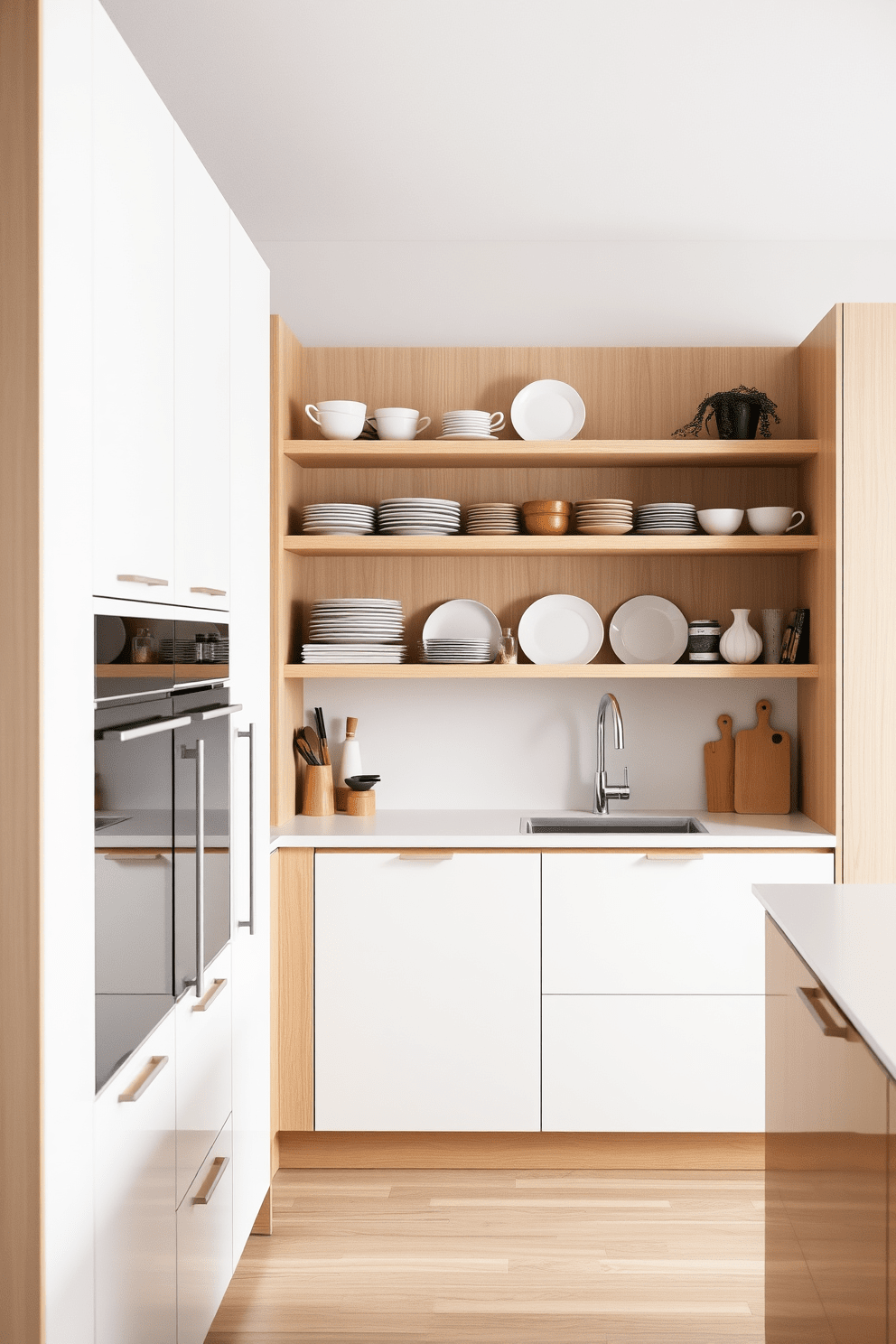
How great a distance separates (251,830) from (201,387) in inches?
36.7

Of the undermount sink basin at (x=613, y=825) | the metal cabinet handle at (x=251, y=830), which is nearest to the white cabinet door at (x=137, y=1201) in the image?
the metal cabinet handle at (x=251, y=830)

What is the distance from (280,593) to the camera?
10.1 feet

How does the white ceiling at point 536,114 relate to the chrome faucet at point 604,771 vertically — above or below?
above

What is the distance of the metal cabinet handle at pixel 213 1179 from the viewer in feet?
6.39

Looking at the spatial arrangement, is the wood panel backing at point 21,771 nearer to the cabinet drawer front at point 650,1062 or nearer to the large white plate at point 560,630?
the cabinet drawer front at point 650,1062

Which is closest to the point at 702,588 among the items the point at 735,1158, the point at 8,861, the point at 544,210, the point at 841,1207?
the point at 544,210

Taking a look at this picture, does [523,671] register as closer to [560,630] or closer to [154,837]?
[560,630]

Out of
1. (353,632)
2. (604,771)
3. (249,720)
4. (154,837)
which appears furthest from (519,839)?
(154,837)

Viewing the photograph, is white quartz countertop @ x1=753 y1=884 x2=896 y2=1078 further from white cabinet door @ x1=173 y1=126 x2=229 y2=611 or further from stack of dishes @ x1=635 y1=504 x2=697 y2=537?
stack of dishes @ x1=635 y1=504 x2=697 y2=537

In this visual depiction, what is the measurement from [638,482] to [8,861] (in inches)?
101

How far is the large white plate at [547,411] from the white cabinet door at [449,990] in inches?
51.2

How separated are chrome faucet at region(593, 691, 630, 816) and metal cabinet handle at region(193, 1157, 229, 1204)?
5.27 feet

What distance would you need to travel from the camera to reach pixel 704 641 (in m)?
3.27

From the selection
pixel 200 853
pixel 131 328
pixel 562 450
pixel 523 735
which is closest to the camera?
pixel 131 328
